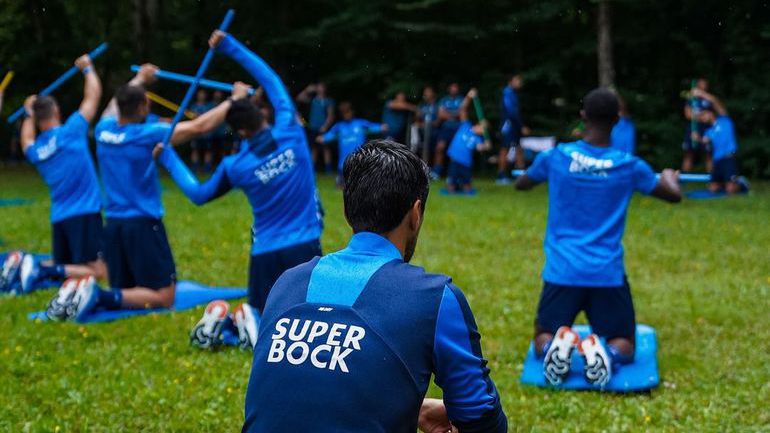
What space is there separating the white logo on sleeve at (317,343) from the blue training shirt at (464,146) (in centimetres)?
1392

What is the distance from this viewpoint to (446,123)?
64.7 ft

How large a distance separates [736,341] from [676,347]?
45 cm

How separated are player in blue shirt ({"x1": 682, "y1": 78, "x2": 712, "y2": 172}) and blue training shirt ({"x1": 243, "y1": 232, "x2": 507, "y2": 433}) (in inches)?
583

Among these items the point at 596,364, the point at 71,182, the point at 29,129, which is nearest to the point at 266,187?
the point at 596,364

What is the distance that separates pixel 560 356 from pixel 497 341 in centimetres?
131

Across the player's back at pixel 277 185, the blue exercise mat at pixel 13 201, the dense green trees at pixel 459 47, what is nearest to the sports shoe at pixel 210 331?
the player's back at pixel 277 185

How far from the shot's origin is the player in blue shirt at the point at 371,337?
242cm

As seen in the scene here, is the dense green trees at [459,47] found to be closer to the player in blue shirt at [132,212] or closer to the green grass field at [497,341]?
the green grass field at [497,341]

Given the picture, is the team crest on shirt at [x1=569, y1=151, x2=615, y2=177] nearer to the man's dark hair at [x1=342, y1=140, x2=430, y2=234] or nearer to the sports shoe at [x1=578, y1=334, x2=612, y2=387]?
the sports shoe at [x1=578, y1=334, x2=612, y2=387]

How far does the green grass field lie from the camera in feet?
16.6

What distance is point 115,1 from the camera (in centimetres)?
2716

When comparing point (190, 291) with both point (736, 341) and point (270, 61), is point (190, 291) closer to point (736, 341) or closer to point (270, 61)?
point (736, 341)

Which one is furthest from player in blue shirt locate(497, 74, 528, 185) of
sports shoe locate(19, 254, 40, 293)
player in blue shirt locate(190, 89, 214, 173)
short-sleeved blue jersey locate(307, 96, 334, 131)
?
sports shoe locate(19, 254, 40, 293)

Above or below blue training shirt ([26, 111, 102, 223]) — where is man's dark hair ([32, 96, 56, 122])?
above
